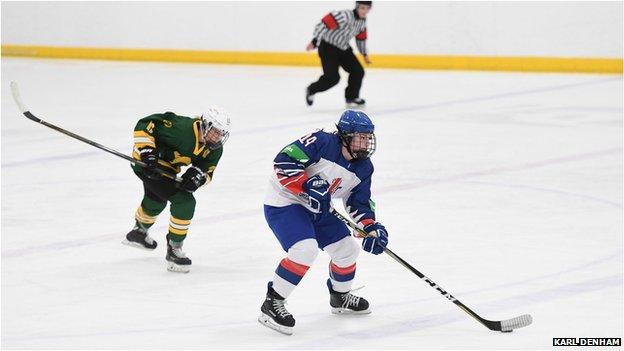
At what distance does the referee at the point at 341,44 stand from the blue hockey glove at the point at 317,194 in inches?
251

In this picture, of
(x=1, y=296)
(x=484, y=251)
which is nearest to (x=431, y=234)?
(x=484, y=251)

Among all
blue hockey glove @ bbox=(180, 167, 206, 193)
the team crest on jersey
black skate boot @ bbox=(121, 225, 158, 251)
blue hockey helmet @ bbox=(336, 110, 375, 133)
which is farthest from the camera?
black skate boot @ bbox=(121, 225, 158, 251)

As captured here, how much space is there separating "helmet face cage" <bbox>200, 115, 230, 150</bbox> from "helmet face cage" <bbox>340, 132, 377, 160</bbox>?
0.74 m

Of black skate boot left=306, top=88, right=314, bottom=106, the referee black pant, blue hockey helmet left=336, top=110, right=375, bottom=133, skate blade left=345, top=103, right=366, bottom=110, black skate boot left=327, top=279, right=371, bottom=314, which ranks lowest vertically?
skate blade left=345, top=103, right=366, bottom=110

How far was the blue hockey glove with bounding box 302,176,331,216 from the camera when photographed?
3775mm

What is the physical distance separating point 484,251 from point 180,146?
57.1 inches

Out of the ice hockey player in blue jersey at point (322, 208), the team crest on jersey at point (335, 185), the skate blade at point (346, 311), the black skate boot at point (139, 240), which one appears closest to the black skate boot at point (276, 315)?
the ice hockey player in blue jersey at point (322, 208)

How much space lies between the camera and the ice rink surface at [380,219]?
3865 millimetres

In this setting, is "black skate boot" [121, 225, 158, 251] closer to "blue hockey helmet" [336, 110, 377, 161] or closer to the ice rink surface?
the ice rink surface

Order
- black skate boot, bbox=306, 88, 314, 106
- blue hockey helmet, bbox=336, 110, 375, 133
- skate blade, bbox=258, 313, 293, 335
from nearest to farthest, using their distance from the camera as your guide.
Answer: skate blade, bbox=258, 313, 293, 335 < blue hockey helmet, bbox=336, 110, 375, 133 < black skate boot, bbox=306, 88, 314, 106

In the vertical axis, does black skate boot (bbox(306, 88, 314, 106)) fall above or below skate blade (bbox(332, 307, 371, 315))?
below

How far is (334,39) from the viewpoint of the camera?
33.7 ft

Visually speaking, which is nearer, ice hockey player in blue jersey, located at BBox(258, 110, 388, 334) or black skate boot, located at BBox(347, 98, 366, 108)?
ice hockey player in blue jersey, located at BBox(258, 110, 388, 334)

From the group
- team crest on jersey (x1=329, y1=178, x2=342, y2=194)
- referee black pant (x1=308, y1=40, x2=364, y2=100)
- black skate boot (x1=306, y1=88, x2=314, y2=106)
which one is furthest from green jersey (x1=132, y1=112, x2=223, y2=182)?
referee black pant (x1=308, y1=40, x2=364, y2=100)
